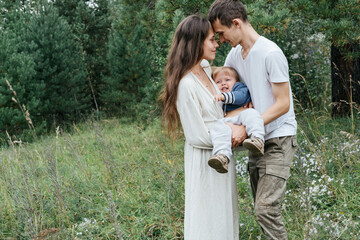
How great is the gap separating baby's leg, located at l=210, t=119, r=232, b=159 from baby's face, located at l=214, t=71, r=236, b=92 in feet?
1.30

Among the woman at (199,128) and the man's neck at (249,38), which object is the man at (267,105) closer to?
the man's neck at (249,38)

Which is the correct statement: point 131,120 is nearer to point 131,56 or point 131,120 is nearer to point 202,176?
point 131,56

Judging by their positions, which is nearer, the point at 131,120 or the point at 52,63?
the point at 131,120

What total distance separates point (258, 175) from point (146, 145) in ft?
14.6

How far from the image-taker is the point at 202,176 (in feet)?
8.09

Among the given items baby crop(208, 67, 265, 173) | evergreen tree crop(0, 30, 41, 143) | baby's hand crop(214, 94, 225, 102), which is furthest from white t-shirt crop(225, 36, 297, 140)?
evergreen tree crop(0, 30, 41, 143)

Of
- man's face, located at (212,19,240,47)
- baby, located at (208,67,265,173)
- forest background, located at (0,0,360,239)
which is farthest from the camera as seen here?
forest background, located at (0,0,360,239)

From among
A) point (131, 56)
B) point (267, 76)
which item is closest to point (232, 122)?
point (267, 76)

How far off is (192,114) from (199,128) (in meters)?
0.10

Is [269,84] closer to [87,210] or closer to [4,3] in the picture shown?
[87,210]

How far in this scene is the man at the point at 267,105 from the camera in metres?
2.29

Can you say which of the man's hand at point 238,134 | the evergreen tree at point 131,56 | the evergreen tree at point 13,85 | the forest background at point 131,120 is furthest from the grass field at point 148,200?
the evergreen tree at point 131,56

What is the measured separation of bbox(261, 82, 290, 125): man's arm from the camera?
2.30 m

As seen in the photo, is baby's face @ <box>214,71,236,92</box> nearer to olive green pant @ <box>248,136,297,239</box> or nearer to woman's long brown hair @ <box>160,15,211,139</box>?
woman's long brown hair @ <box>160,15,211,139</box>
